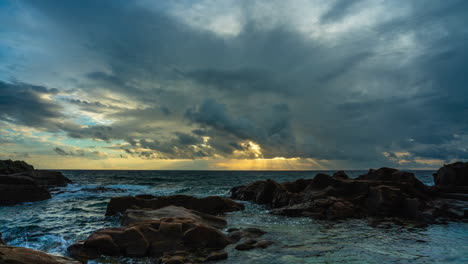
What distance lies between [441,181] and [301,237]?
26942 mm

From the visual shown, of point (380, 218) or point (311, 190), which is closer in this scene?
point (380, 218)

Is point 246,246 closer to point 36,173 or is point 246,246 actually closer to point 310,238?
point 310,238

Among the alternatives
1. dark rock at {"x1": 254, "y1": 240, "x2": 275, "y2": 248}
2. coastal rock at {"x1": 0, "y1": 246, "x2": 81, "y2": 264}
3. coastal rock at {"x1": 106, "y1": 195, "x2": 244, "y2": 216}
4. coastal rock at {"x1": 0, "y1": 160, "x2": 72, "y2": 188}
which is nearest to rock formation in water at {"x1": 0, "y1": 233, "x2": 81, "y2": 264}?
coastal rock at {"x1": 0, "y1": 246, "x2": 81, "y2": 264}

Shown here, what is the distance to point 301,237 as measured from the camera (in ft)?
48.4

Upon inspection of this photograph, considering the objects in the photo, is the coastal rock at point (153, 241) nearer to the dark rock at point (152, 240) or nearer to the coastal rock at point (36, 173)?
the dark rock at point (152, 240)

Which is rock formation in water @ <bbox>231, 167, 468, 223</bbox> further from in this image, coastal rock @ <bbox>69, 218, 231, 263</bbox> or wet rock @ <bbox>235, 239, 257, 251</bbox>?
coastal rock @ <bbox>69, 218, 231, 263</bbox>

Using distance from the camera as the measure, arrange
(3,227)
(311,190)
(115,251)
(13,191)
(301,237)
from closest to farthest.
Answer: (115,251) → (301,237) → (3,227) → (311,190) → (13,191)

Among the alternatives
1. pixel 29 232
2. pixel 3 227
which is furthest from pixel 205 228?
pixel 3 227

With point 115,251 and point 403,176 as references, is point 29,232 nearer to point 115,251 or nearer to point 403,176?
point 115,251

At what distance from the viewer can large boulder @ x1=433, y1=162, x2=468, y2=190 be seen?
29.4 m

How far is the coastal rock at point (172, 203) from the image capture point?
23.2 metres

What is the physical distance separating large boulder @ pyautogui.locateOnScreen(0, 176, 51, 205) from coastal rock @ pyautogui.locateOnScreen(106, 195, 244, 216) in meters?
16.5

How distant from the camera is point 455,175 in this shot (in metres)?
30.2

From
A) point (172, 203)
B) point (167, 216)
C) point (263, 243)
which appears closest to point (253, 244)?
point (263, 243)
